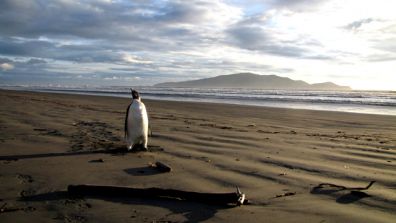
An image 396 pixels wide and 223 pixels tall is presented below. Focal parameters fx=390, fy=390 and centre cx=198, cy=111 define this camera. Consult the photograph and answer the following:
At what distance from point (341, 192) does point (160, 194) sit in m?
1.96

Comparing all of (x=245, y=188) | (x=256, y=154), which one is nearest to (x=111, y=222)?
(x=245, y=188)

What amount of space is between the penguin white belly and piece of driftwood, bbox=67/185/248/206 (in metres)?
2.64

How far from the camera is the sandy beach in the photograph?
11.3 feet

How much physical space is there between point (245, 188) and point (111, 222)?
5.43ft

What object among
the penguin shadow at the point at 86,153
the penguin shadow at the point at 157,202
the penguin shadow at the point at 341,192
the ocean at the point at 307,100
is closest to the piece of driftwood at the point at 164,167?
the penguin shadow at the point at 86,153

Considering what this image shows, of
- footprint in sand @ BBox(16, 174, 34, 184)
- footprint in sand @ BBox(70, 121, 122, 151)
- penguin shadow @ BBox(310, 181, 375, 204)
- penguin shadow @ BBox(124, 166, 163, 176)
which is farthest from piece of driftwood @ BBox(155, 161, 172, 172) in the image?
footprint in sand @ BBox(70, 121, 122, 151)

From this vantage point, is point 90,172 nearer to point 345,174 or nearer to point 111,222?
point 111,222

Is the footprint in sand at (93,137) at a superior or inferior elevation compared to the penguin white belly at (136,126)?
inferior

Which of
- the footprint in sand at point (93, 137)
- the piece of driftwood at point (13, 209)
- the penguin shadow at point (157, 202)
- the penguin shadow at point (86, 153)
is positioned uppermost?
the footprint in sand at point (93, 137)

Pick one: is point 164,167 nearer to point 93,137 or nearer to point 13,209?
point 13,209

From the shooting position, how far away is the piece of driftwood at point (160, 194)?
3592 millimetres

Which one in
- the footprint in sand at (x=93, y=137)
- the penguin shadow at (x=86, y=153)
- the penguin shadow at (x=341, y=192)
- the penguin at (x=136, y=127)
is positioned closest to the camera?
the penguin shadow at (x=341, y=192)

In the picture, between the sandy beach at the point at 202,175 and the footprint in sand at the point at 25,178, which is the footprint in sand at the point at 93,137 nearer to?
the sandy beach at the point at 202,175

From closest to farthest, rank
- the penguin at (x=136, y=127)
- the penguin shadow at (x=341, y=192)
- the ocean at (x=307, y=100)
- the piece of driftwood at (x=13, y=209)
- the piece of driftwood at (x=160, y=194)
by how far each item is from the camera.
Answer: the piece of driftwood at (x=13, y=209), the piece of driftwood at (x=160, y=194), the penguin shadow at (x=341, y=192), the penguin at (x=136, y=127), the ocean at (x=307, y=100)
